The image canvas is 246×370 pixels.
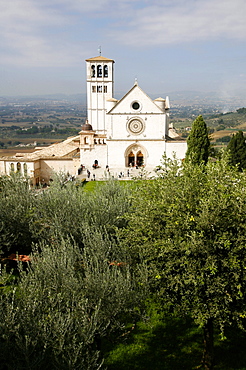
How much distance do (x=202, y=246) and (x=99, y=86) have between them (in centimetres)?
3944

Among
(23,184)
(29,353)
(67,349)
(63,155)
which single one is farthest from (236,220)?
(63,155)

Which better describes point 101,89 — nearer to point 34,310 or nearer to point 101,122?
point 101,122

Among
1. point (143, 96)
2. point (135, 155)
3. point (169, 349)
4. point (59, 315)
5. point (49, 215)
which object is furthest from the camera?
point (135, 155)

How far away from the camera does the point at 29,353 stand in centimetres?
694

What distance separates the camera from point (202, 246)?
8367 mm

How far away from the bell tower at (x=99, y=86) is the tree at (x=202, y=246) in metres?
36.5

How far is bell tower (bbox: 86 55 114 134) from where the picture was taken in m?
44.6

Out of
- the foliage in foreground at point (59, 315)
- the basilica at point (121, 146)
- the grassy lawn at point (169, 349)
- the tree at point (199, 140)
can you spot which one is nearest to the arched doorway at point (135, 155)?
the basilica at point (121, 146)

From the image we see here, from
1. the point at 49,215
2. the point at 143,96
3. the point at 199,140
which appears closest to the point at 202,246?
the point at 49,215

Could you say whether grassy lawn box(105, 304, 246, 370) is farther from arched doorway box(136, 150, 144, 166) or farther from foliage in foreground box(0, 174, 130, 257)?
arched doorway box(136, 150, 144, 166)

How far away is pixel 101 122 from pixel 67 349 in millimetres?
39881

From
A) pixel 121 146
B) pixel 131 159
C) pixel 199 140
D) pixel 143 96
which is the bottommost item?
pixel 131 159

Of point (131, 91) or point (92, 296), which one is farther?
point (131, 91)

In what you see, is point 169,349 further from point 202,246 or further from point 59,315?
point 59,315
